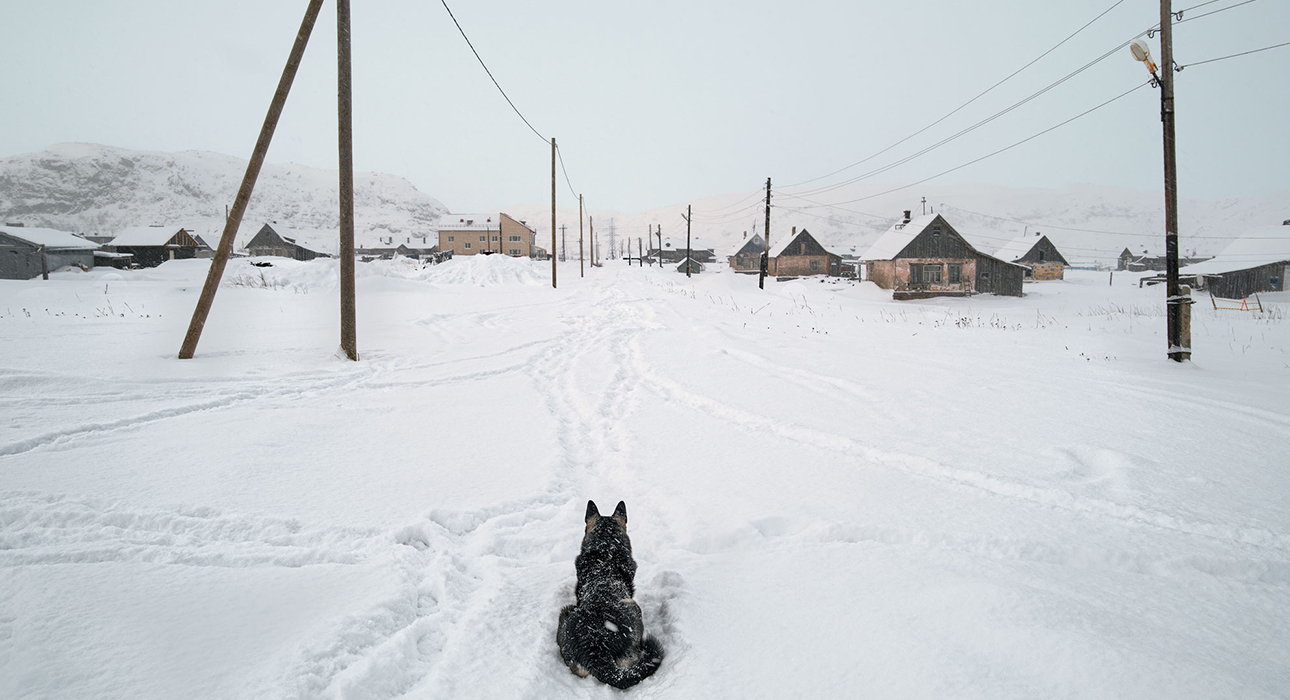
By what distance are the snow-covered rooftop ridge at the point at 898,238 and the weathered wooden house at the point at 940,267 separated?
57 mm

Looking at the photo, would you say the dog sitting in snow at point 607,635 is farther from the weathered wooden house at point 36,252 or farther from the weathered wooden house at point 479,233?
the weathered wooden house at point 479,233

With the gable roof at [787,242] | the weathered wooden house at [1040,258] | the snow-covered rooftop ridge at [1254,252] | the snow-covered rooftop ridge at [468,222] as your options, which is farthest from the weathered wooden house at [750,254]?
the snow-covered rooftop ridge at [468,222]

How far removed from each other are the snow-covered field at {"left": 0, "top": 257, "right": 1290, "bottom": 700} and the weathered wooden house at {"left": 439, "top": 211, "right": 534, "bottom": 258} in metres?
84.0

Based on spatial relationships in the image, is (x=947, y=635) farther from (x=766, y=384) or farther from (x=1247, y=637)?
(x=766, y=384)

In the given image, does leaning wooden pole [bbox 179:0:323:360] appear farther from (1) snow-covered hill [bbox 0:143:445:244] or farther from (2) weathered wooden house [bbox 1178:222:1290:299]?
(1) snow-covered hill [bbox 0:143:445:244]

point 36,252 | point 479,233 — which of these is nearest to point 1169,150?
point 36,252

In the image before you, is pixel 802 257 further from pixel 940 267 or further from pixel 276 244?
pixel 276 244

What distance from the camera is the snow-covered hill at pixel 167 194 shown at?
327ft

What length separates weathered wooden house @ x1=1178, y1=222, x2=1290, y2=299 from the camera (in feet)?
104

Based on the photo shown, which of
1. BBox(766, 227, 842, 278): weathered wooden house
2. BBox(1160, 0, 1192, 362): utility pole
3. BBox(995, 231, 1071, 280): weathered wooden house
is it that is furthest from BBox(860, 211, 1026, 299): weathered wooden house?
BBox(1160, 0, 1192, 362): utility pole

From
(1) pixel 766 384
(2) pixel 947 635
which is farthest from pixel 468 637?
(1) pixel 766 384

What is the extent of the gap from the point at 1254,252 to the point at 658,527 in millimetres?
48346

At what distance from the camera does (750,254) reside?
68.4m

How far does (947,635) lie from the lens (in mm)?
2166
